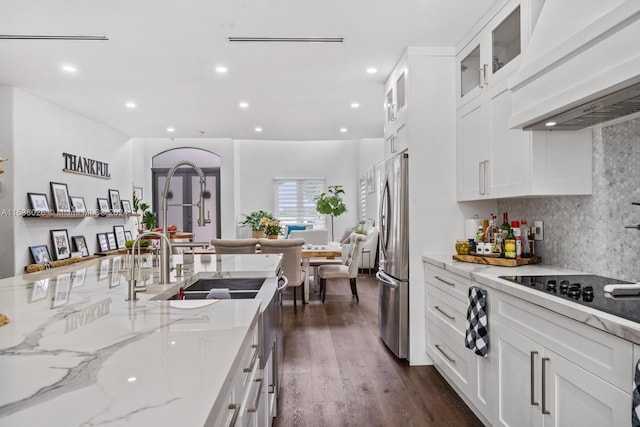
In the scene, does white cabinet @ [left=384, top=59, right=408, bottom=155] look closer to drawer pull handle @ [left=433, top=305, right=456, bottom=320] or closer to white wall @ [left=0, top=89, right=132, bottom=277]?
drawer pull handle @ [left=433, top=305, right=456, bottom=320]

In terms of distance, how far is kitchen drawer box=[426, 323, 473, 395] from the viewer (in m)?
2.39

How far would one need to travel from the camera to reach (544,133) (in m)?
2.16

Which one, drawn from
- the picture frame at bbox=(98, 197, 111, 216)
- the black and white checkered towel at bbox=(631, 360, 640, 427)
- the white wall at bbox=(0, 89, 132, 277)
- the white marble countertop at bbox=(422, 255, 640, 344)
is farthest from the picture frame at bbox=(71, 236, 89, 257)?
the black and white checkered towel at bbox=(631, 360, 640, 427)

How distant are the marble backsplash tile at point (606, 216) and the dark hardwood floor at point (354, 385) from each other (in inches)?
43.5

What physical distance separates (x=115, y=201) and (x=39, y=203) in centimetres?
189

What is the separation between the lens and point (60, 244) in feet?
16.2

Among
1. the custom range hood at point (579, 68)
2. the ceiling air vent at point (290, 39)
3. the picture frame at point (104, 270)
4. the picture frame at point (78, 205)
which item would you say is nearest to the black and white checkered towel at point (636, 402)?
the custom range hood at point (579, 68)

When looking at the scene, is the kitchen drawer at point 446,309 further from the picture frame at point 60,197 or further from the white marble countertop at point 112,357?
the picture frame at point 60,197

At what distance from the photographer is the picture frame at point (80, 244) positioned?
526 centimetres

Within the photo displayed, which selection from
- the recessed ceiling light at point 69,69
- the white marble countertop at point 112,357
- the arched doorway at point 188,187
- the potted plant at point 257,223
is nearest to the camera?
the white marble countertop at point 112,357

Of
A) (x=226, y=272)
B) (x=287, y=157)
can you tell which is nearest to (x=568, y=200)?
(x=226, y=272)

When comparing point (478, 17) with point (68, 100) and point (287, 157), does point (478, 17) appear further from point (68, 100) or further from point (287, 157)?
point (287, 157)

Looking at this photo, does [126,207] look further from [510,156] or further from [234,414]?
[234,414]

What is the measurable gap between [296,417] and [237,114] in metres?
4.14
